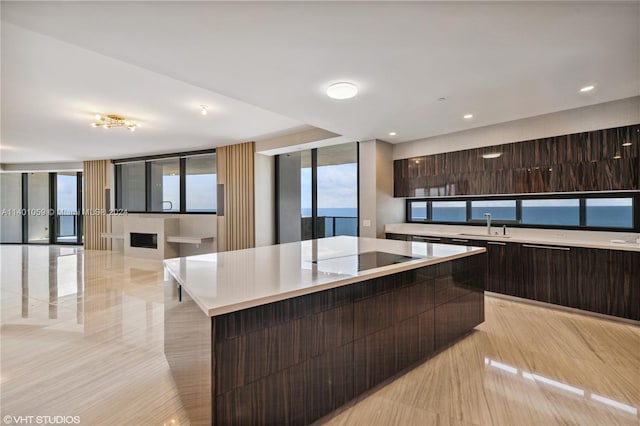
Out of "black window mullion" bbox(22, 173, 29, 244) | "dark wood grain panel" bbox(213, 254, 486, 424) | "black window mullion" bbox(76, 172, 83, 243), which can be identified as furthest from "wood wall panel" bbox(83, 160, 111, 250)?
"dark wood grain panel" bbox(213, 254, 486, 424)

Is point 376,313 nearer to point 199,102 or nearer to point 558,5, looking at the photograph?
point 558,5

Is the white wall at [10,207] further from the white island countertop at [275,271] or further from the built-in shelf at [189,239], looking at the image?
the white island countertop at [275,271]

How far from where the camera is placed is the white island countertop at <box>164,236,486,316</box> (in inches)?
52.1

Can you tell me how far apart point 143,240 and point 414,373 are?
7.38 metres

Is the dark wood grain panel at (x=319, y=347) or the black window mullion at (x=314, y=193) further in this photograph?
the black window mullion at (x=314, y=193)

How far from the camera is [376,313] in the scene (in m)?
1.85

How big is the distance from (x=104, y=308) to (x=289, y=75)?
3415mm

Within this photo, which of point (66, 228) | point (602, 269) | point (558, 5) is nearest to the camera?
point (558, 5)

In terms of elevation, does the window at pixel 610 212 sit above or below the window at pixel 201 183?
below

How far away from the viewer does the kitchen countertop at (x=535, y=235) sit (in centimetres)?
319

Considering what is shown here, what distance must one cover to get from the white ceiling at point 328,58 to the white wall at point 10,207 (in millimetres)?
7681

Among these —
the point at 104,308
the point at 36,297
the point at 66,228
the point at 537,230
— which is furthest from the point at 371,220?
the point at 66,228

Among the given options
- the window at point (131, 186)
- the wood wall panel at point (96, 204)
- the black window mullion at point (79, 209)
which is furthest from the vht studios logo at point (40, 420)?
the black window mullion at point (79, 209)

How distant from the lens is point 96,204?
8.52 meters
